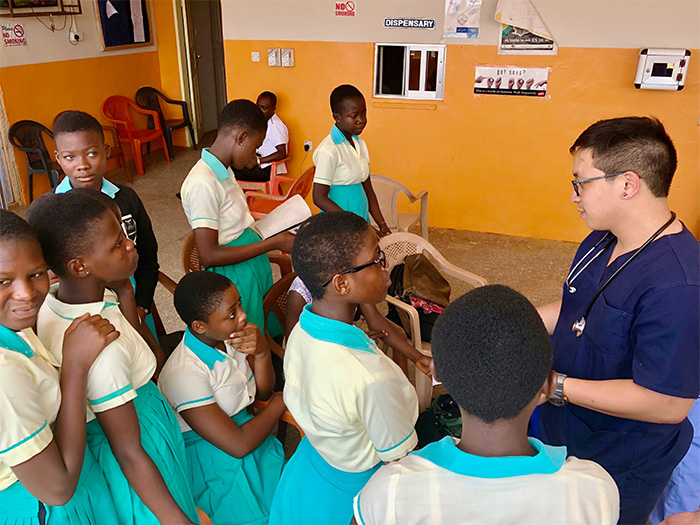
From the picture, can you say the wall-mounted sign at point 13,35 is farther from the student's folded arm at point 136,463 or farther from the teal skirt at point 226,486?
the student's folded arm at point 136,463

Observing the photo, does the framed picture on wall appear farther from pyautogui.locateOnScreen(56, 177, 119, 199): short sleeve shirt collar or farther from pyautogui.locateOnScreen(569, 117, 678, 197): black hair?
pyautogui.locateOnScreen(569, 117, 678, 197): black hair

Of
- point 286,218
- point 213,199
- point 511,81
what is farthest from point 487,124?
point 213,199

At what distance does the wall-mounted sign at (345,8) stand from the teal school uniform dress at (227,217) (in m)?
3.01

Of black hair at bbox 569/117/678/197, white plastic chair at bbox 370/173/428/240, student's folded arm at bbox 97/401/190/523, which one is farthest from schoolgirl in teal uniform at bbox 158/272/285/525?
white plastic chair at bbox 370/173/428/240

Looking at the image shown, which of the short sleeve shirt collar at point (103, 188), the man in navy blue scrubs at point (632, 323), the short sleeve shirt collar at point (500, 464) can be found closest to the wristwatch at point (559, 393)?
the man in navy blue scrubs at point (632, 323)

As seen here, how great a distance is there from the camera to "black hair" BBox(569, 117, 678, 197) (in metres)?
1.36

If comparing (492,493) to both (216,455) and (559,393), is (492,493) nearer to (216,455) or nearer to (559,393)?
(559,393)

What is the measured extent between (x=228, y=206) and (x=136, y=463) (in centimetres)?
119

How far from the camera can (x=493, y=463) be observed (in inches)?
36.1

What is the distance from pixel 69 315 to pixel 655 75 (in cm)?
433

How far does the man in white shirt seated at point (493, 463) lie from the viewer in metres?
0.90

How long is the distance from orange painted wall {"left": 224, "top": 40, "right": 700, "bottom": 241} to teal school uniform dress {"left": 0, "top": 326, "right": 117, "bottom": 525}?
416 centimetres

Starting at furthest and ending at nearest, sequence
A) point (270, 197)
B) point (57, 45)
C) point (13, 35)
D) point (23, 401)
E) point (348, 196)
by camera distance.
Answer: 1. point (57, 45)
2. point (13, 35)
3. point (270, 197)
4. point (348, 196)
5. point (23, 401)

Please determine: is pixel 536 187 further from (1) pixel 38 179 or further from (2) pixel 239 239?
(1) pixel 38 179
